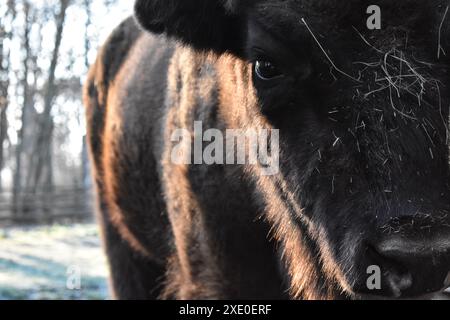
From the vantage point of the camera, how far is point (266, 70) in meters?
2.54

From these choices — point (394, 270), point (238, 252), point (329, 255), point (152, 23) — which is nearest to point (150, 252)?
point (238, 252)

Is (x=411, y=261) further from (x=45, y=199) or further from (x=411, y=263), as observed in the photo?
(x=45, y=199)

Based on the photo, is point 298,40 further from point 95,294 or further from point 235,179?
point 95,294

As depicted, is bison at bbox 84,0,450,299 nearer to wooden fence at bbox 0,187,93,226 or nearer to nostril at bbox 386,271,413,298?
nostril at bbox 386,271,413,298

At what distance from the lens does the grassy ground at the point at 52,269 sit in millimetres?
6406

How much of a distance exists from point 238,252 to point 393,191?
5.67 feet

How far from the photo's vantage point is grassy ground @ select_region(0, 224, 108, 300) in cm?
641

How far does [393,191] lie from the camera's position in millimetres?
2074

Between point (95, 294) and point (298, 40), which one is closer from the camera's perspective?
point (298, 40)

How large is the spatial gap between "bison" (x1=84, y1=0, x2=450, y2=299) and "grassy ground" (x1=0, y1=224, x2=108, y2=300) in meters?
2.67

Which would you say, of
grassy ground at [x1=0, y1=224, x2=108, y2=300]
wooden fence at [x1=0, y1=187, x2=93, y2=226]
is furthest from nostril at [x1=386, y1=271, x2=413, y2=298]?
wooden fence at [x1=0, y1=187, x2=93, y2=226]

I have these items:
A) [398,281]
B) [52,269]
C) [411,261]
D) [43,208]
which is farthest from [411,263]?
[43,208]

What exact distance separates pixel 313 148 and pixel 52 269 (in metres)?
6.58

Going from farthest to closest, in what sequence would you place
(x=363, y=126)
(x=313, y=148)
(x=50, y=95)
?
(x=50, y=95)
(x=313, y=148)
(x=363, y=126)
